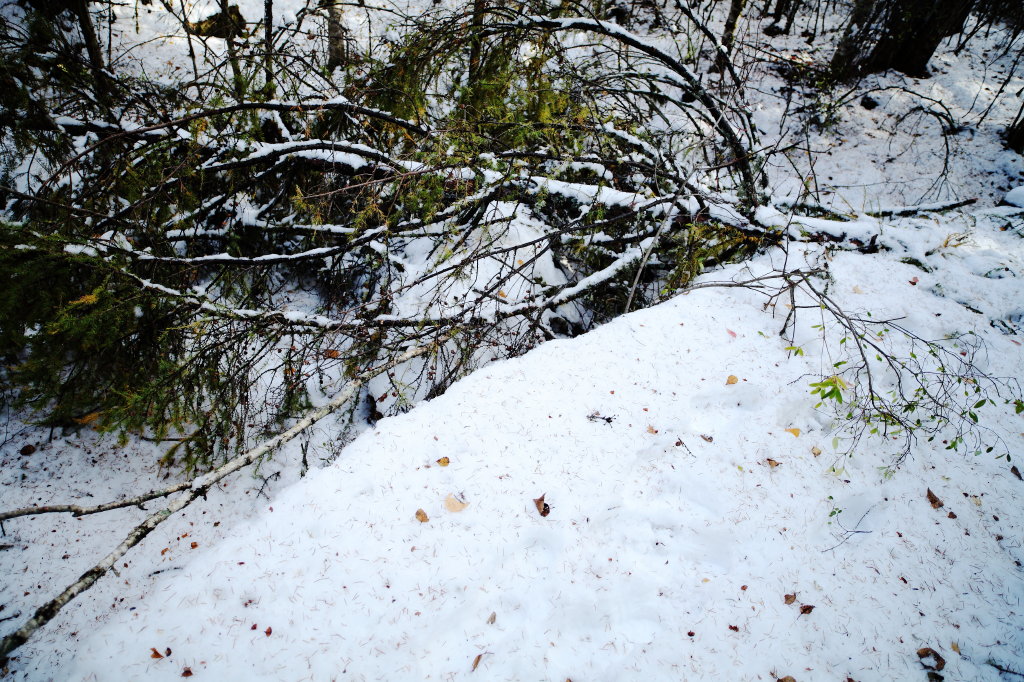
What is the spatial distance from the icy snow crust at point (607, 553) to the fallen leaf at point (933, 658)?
31 mm

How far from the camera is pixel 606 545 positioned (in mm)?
2068

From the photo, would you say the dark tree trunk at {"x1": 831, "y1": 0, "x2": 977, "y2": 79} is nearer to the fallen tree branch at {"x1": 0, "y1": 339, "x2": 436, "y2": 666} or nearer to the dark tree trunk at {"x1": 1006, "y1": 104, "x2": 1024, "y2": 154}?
the dark tree trunk at {"x1": 1006, "y1": 104, "x2": 1024, "y2": 154}

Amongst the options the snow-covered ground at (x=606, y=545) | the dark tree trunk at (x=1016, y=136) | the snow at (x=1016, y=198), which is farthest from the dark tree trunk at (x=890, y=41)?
the snow-covered ground at (x=606, y=545)

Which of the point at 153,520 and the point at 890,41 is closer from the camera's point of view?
the point at 153,520

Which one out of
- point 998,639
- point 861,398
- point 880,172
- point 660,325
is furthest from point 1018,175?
point 998,639

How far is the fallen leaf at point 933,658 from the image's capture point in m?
1.78

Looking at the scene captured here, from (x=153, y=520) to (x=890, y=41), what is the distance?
12.1 metres

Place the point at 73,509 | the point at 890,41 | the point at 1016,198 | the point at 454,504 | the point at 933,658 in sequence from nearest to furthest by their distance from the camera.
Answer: the point at 933,658 → the point at 73,509 → the point at 454,504 → the point at 1016,198 → the point at 890,41

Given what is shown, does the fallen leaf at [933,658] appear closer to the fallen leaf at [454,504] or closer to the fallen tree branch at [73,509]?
the fallen leaf at [454,504]

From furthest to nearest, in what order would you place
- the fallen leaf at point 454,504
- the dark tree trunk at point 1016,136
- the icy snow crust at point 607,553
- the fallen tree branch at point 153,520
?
the dark tree trunk at point 1016,136
the fallen leaf at point 454,504
the icy snow crust at point 607,553
the fallen tree branch at point 153,520

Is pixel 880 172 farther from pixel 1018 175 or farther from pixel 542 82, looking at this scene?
pixel 542 82

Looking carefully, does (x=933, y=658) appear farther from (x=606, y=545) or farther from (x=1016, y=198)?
(x=1016, y=198)

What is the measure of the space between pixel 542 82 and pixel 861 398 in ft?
12.4

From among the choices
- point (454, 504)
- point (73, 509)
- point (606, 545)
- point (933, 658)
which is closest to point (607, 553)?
point (606, 545)
